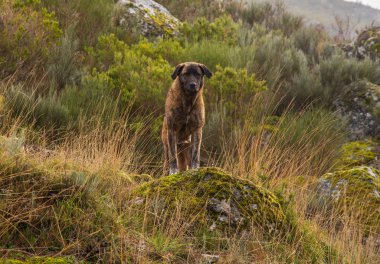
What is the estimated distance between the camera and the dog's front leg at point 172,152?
246 inches

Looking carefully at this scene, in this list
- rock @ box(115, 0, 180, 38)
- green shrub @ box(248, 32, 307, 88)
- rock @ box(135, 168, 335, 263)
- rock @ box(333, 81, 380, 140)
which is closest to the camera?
rock @ box(135, 168, 335, 263)

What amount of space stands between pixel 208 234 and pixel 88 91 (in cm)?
485

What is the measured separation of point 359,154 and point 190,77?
365cm

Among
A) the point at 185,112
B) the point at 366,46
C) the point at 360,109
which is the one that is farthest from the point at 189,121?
the point at 366,46

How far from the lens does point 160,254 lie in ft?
10.5

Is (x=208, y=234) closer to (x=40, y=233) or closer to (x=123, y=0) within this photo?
(x=40, y=233)

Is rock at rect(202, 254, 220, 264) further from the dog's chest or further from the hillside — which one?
the hillside

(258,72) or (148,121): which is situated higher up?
(258,72)

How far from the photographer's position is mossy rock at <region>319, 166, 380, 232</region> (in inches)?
208

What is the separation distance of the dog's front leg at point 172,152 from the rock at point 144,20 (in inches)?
213

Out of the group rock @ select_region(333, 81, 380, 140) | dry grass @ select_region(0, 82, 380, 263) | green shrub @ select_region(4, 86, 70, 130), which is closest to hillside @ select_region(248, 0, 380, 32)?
rock @ select_region(333, 81, 380, 140)

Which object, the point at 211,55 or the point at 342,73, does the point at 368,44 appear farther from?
the point at 211,55

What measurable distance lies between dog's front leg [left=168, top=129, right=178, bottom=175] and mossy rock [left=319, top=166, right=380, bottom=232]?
1829 mm

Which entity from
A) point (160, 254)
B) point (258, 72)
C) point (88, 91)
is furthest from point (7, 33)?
point (160, 254)
